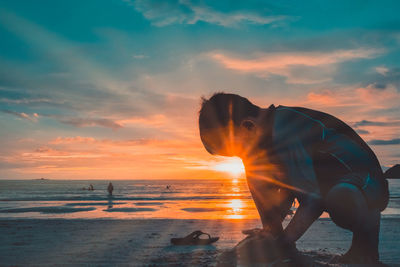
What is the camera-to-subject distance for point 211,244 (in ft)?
20.8

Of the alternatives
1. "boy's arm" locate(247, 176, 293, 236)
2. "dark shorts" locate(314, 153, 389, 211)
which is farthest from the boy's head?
"dark shorts" locate(314, 153, 389, 211)

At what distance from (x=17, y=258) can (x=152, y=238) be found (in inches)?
112

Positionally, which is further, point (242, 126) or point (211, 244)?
point (211, 244)

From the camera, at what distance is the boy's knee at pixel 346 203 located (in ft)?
7.54

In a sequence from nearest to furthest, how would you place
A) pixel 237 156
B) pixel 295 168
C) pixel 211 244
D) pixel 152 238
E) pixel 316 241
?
1. pixel 295 168
2. pixel 237 156
3. pixel 211 244
4. pixel 316 241
5. pixel 152 238

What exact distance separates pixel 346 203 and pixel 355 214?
0.17 metres

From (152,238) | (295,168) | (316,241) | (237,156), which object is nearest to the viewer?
(295,168)

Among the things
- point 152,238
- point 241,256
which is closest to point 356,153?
point 241,256

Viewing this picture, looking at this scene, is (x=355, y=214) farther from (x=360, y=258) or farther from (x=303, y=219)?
(x=360, y=258)

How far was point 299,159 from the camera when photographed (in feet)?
7.56

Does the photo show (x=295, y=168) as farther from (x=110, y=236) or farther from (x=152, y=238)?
(x=110, y=236)

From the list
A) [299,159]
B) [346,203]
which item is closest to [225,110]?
[299,159]

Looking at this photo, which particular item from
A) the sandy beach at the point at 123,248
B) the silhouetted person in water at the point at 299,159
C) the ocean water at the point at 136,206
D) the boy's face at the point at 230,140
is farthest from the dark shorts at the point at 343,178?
the ocean water at the point at 136,206

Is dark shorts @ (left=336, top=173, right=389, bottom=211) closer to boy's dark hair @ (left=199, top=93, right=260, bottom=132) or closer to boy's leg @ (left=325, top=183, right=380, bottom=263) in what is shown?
boy's leg @ (left=325, top=183, right=380, bottom=263)
